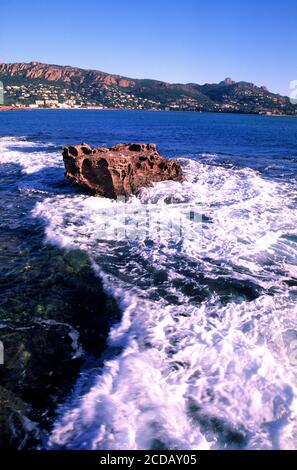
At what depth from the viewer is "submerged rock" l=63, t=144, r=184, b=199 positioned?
15078 mm

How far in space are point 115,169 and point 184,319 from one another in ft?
31.5

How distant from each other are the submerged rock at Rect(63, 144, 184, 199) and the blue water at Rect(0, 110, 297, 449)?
2.73 ft

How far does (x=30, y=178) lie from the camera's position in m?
18.7

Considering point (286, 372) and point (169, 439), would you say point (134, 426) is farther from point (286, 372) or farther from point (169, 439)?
point (286, 372)

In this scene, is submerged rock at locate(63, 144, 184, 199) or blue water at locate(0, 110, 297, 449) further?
submerged rock at locate(63, 144, 184, 199)

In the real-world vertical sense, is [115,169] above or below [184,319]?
above

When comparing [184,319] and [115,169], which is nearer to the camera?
[184,319]

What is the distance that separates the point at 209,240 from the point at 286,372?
558cm

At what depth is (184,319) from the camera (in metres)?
6.64

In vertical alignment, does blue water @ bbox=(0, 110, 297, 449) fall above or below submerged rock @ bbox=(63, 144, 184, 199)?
below

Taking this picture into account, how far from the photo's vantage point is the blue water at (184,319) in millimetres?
4488

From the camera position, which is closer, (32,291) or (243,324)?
(243,324)

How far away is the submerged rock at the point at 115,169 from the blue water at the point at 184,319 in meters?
0.83

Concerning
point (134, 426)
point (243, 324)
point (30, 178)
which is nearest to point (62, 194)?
point (30, 178)
